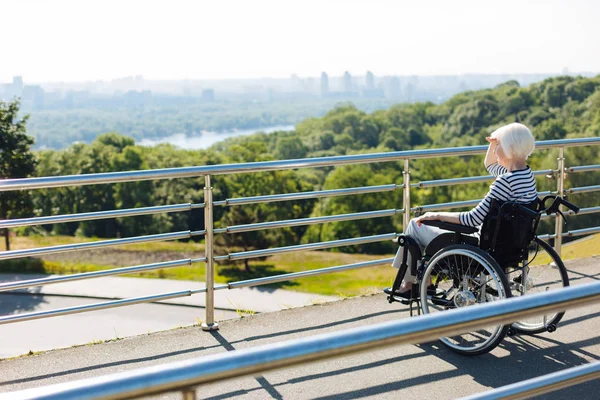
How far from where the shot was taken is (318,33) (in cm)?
15412

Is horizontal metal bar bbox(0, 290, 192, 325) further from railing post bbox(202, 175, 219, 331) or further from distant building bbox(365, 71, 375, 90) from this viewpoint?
distant building bbox(365, 71, 375, 90)

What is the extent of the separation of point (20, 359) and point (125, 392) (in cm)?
324

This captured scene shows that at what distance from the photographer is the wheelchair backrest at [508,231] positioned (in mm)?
3711

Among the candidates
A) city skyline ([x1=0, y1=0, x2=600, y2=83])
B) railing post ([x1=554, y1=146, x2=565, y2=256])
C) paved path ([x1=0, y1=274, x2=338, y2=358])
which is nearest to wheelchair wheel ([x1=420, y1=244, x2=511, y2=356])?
railing post ([x1=554, y1=146, x2=565, y2=256])

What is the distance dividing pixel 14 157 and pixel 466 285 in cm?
3144

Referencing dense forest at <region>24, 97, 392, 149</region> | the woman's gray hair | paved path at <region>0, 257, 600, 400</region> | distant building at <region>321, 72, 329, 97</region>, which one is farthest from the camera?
distant building at <region>321, 72, 329, 97</region>

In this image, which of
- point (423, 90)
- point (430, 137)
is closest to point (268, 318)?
point (430, 137)

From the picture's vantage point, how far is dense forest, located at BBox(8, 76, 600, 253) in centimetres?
4972

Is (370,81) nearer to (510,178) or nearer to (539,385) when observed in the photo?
(510,178)

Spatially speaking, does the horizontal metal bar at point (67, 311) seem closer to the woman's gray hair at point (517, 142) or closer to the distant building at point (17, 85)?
the woman's gray hair at point (517, 142)

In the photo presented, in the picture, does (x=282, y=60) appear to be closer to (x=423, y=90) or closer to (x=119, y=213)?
(x=423, y=90)

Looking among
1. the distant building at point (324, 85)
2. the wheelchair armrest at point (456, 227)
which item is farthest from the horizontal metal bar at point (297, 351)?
the distant building at point (324, 85)

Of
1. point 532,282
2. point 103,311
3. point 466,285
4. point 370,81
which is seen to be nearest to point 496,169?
point 532,282

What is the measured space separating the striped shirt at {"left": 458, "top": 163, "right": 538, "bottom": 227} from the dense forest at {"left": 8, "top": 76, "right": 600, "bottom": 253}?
Answer: 3417 centimetres
